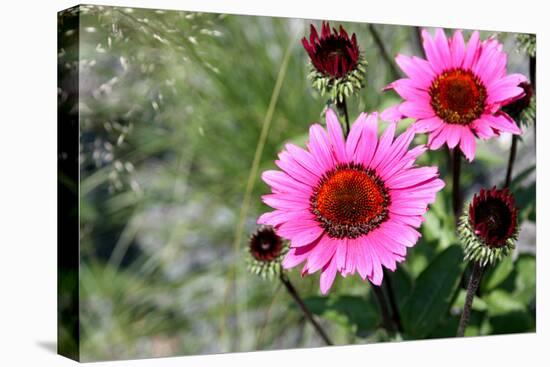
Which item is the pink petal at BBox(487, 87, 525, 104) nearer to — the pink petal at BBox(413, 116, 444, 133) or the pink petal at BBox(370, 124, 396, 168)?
the pink petal at BBox(413, 116, 444, 133)

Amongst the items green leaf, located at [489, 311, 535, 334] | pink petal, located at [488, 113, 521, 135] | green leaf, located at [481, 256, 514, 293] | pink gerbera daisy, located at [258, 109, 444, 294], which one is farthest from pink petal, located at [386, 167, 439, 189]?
green leaf, located at [489, 311, 535, 334]

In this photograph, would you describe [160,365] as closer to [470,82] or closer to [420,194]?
[420,194]

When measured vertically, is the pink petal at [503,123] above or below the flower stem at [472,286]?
above

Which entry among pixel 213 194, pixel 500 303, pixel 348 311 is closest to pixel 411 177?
pixel 348 311

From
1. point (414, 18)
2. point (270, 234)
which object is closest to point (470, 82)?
point (414, 18)

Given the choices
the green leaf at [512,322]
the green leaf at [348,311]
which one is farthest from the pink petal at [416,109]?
the green leaf at [512,322]

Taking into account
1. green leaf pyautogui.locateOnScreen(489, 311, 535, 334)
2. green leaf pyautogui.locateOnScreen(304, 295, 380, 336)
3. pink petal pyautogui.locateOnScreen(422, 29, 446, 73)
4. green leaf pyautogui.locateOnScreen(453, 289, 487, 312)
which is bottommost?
green leaf pyautogui.locateOnScreen(489, 311, 535, 334)

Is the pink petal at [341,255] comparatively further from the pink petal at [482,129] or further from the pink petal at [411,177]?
the pink petal at [482,129]
